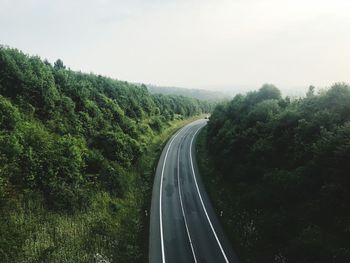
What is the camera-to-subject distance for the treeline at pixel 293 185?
20.7 m

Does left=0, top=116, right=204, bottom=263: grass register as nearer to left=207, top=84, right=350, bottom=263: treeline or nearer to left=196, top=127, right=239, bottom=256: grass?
left=196, top=127, right=239, bottom=256: grass

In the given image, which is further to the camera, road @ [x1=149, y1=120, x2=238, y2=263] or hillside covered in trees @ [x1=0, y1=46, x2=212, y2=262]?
road @ [x1=149, y1=120, x2=238, y2=263]

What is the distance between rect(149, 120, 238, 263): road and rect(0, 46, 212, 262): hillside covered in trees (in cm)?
174

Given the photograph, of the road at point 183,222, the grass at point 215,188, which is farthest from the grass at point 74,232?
the grass at point 215,188

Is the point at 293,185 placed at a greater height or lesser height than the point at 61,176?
lesser

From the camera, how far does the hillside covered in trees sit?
2222 centimetres

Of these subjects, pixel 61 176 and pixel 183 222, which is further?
pixel 183 222

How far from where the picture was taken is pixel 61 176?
28766 millimetres

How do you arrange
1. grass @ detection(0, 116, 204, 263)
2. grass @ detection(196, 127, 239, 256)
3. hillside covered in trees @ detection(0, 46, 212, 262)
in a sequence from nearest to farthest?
1. grass @ detection(0, 116, 204, 263)
2. hillside covered in trees @ detection(0, 46, 212, 262)
3. grass @ detection(196, 127, 239, 256)

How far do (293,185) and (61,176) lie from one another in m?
21.8

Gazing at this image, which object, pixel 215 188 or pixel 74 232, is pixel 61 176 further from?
pixel 215 188

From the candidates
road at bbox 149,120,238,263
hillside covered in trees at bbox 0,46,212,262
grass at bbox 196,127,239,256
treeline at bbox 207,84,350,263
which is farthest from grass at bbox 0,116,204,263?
treeline at bbox 207,84,350,263

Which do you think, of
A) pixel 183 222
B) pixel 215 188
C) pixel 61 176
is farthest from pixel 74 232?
pixel 215 188

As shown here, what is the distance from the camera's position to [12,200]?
2308 cm
